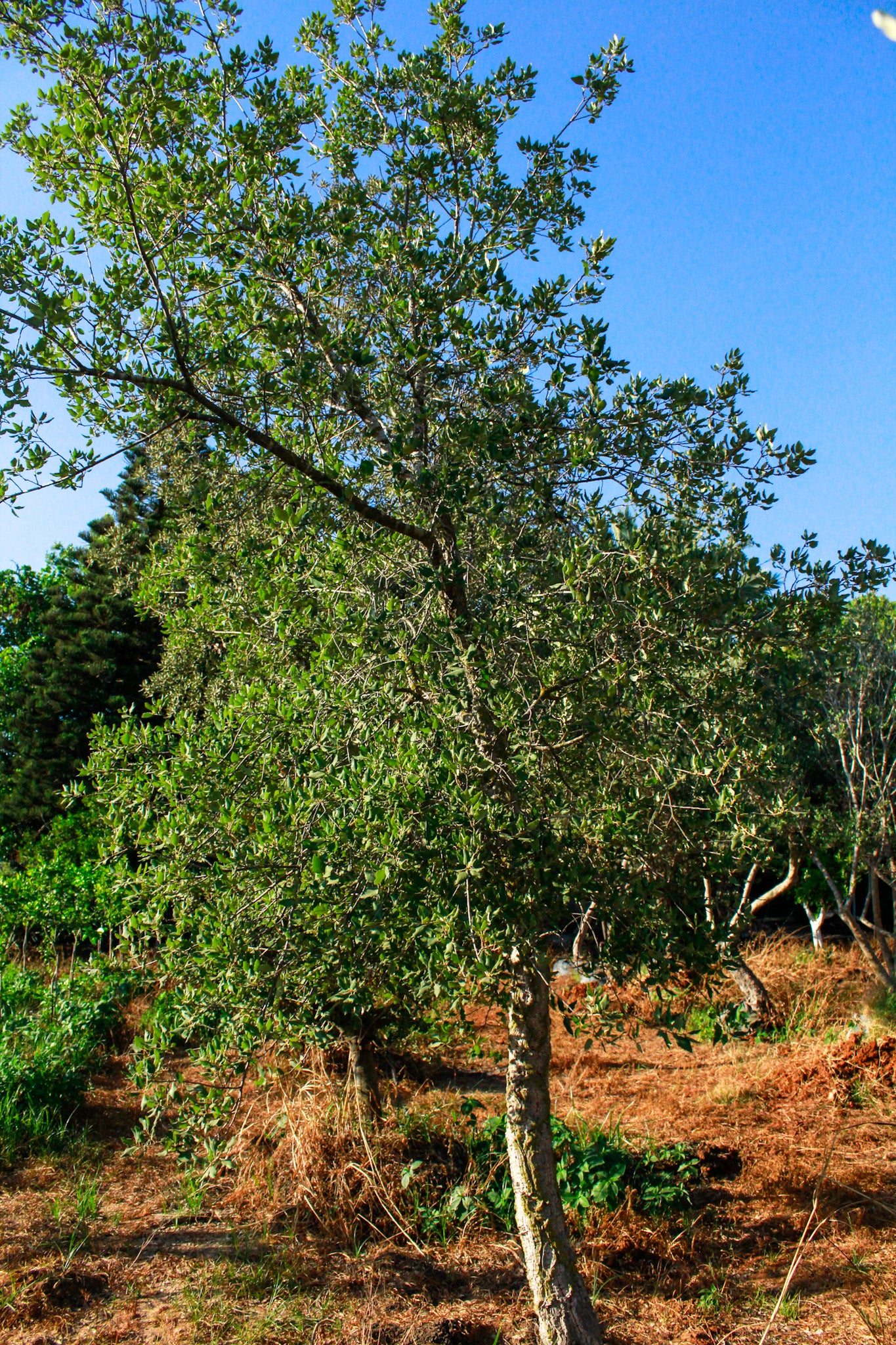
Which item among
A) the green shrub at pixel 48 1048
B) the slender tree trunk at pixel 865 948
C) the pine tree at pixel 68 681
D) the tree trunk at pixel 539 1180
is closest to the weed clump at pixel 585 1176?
the tree trunk at pixel 539 1180

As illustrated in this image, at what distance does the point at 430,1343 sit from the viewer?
13.3 feet

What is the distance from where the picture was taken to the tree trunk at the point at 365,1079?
19.4 feet

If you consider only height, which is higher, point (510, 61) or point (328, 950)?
point (510, 61)

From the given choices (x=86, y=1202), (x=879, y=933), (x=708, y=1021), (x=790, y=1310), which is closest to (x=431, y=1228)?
(x=790, y=1310)

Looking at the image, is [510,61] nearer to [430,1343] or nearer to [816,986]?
[430,1343]

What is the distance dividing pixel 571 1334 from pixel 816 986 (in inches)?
252

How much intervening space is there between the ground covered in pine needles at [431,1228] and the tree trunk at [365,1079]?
0.47 ft

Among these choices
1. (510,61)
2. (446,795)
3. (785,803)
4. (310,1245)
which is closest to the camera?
(446,795)

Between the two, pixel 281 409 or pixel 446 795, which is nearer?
pixel 446 795

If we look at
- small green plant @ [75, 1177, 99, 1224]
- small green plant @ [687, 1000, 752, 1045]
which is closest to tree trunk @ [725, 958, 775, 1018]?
small green plant @ [687, 1000, 752, 1045]

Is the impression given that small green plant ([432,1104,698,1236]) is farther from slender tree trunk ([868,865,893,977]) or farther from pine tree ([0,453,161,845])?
pine tree ([0,453,161,845])

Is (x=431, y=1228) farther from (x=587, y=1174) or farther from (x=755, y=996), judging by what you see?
(x=755, y=996)

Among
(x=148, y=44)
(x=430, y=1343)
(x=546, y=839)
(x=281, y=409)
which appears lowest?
(x=430, y=1343)

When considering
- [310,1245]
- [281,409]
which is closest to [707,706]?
[281,409]
